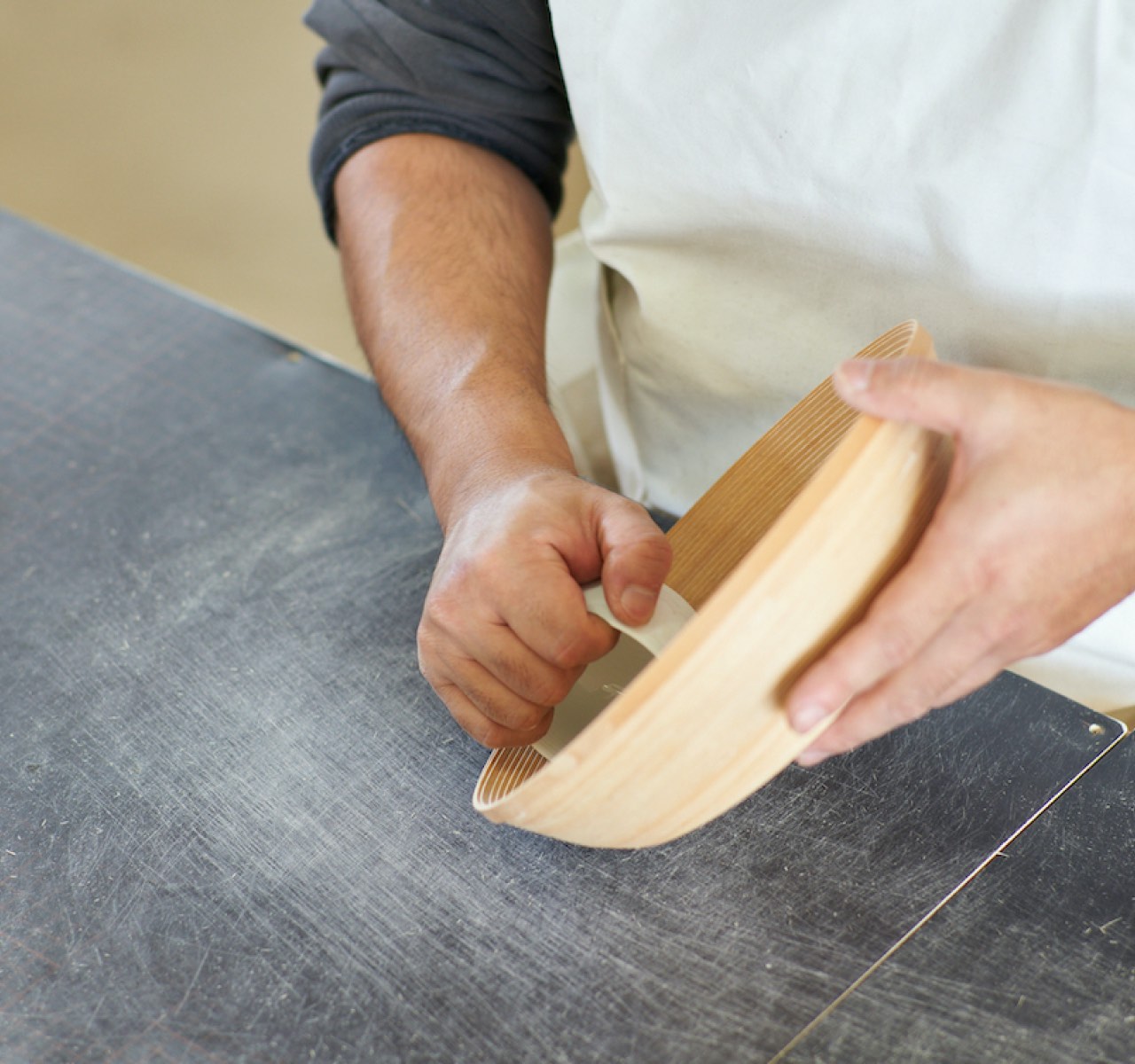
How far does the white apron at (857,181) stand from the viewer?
0.52m

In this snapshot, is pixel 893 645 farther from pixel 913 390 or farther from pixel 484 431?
pixel 484 431

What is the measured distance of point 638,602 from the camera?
442 mm

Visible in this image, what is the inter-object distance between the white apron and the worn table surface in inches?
8.2

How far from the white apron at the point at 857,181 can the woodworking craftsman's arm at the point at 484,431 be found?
0.09 metres

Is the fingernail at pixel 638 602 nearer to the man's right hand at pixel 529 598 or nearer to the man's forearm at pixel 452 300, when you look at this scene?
the man's right hand at pixel 529 598

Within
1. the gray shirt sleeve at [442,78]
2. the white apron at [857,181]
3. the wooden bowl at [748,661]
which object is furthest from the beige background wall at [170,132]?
the wooden bowl at [748,661]

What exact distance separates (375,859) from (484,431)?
0.26 metres

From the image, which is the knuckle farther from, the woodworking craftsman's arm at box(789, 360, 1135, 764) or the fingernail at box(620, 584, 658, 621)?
the fingernail at box(620, 584, 658, 621)

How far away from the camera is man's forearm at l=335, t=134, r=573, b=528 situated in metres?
0.64

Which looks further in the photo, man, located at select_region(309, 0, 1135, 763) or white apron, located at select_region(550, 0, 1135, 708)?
white apron, located at select_region(550, 0, 1135, 708)

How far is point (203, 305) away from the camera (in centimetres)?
93

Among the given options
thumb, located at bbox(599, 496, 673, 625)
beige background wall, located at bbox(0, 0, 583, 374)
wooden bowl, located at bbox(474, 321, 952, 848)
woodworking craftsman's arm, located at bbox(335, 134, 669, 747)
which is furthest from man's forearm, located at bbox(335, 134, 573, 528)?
beige background wall, located at bbox(0, 0, 583, 374)

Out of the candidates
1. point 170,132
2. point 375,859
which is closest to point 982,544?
point 375,859

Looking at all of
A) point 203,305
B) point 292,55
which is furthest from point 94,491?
point 292,55
